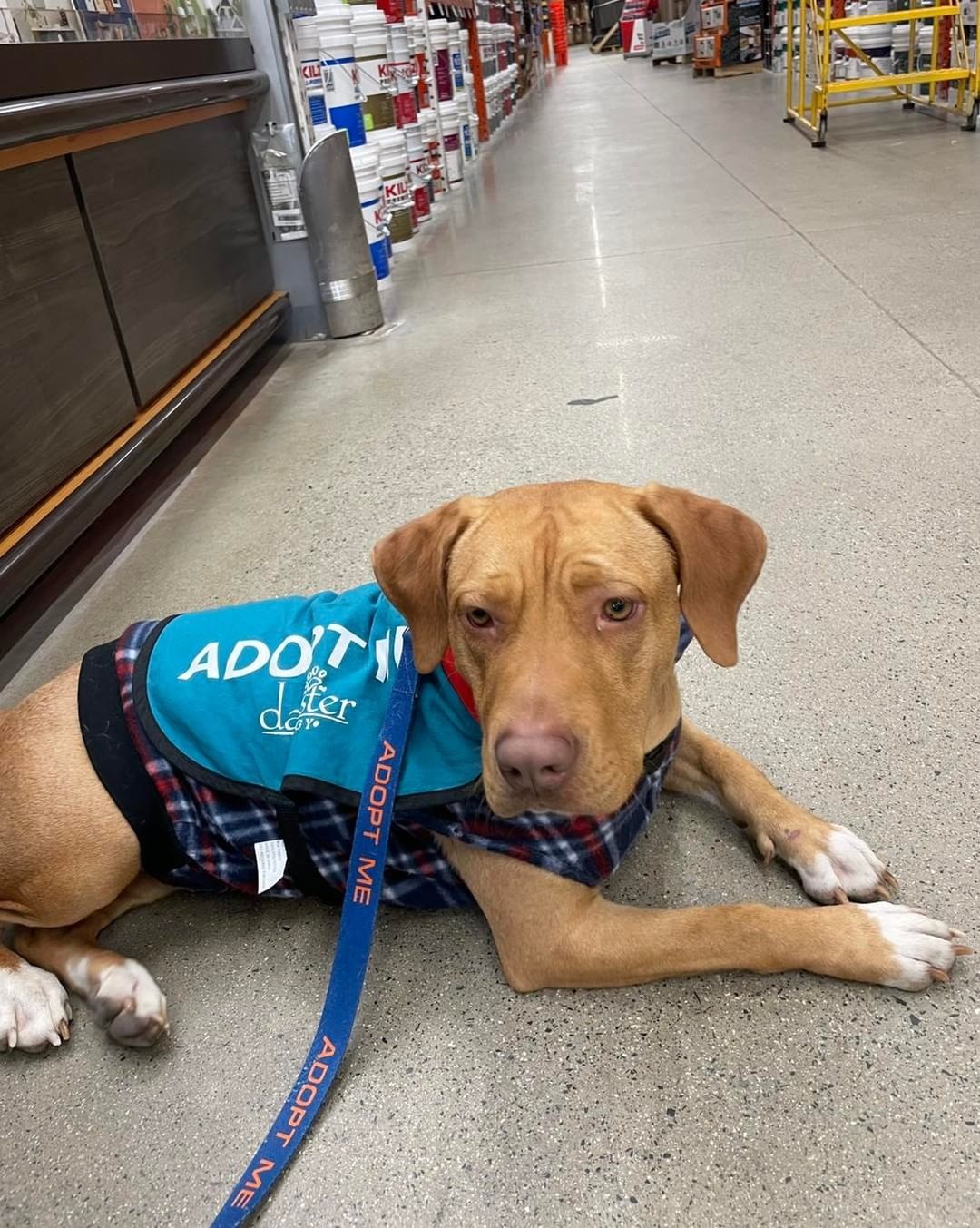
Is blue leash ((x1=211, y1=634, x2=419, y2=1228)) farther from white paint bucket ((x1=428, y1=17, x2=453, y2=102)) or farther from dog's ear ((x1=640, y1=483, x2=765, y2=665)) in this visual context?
white paint bucket ((x1=428, y1=17, x2=453, y2=102))

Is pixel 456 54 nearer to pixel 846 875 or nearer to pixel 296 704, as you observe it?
pixel 296 704

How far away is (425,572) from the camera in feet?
5.08

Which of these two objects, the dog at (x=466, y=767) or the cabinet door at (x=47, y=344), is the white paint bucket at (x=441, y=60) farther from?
the dog at (x=466, y=767)

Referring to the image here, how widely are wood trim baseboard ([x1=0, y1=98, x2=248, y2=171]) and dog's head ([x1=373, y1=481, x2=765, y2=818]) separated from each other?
7.37 ft

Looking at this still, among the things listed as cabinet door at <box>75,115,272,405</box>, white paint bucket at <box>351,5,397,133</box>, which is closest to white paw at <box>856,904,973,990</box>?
cabinet door at <box>75,115,272,405</box>

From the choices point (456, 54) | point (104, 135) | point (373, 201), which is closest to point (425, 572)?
point (104, 135)

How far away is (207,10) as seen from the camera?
4.83m

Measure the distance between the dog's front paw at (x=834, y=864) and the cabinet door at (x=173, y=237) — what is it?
304cm

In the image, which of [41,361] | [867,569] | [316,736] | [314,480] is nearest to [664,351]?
[314,480]

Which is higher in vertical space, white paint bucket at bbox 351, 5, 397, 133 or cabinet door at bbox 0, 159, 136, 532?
white paint bucket at bbox 351, 5, 397, 133

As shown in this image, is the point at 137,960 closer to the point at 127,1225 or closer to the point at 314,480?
the point at 127,1225

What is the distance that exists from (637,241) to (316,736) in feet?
17.9

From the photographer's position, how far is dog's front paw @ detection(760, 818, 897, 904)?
65.2 inches

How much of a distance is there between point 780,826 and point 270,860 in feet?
3.04
